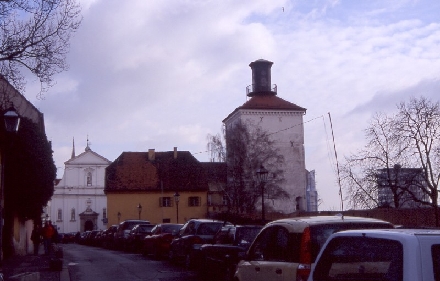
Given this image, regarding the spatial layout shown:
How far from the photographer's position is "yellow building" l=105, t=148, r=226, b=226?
83.7 metres

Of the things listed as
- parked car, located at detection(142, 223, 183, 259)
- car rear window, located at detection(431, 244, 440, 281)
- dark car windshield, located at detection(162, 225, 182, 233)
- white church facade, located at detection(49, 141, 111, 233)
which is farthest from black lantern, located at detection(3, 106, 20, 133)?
white church facade, located at detection(49, 141, 111, 233)

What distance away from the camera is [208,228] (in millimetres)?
25469

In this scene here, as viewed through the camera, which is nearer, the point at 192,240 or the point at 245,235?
the point at 245,235

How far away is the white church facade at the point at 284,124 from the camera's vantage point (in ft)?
274

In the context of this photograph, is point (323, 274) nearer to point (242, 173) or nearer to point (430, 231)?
point (430, 231)

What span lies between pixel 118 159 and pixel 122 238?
154 ft

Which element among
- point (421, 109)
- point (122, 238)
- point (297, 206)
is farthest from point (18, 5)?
point (297, 206)

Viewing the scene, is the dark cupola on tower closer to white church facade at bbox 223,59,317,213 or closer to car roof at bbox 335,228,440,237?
white church facade at bbox 223,59,317,213

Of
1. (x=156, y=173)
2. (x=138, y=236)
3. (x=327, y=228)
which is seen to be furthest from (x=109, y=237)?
(x=327, y=228)

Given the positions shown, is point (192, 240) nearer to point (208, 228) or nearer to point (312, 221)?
point (208, 228)

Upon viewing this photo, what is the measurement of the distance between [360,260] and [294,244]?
3203 mm

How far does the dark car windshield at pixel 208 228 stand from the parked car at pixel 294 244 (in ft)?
49.3

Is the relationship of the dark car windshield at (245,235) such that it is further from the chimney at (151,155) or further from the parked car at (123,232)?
the chimney at (151,155)

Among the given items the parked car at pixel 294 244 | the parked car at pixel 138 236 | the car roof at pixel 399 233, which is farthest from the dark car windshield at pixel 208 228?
the car roof at pixel 399 233
